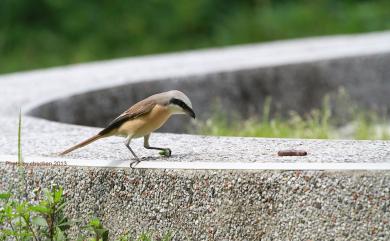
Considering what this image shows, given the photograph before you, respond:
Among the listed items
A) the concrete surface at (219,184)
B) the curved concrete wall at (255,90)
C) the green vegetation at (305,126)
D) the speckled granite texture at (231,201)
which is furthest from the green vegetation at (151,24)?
the speckled granite texture at (231,201)

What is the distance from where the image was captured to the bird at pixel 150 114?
3895 mm

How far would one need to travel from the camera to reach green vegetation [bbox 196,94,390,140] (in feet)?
20.2

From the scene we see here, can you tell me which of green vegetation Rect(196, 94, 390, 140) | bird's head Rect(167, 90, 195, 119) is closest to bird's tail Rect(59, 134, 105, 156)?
bird's head Rect(167, 90, 195, 119)

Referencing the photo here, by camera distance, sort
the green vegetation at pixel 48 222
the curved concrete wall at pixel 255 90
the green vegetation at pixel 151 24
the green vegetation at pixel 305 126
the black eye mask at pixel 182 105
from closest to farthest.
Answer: the green vegetation at pixel 48 222, the black eye mask at pixel 182 105, the green vegetation at pixel 305 126, the curved concrete wall at pixel 255 90, the green vegetation at pixel 151 24

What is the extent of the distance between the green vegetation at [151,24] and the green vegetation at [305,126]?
546cm

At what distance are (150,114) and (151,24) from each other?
10.1 m

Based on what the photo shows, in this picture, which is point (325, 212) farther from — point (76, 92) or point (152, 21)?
point (152, 21)

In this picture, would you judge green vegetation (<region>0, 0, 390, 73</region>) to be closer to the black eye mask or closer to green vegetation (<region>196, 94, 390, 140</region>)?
green vegetation (<region>196, 94, 390, 140</region>)

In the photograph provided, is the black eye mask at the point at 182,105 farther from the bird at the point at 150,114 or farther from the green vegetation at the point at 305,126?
the green vegetation at the point at 305,126

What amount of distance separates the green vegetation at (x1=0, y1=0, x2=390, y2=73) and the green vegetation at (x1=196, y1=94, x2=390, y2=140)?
→ 17.9 ft

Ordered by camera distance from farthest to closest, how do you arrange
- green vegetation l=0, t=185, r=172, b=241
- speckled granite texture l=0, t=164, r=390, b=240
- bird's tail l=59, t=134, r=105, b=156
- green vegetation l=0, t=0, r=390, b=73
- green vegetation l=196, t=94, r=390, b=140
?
green vegetation l=0, t=0, r=390, b=73 → green vegetation l=196, t=94, r=390, b=140 → bird's tail l=59, t=134, r=105, b=156 → green vegetation l=0, t=185, r=172, b=241 → speckled granite texture l=0, t=164, r=390, b=240

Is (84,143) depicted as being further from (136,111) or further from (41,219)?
(41,219)

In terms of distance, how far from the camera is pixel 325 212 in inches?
142

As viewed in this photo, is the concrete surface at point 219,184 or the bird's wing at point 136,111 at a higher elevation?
the bird's wing at point 136,111
